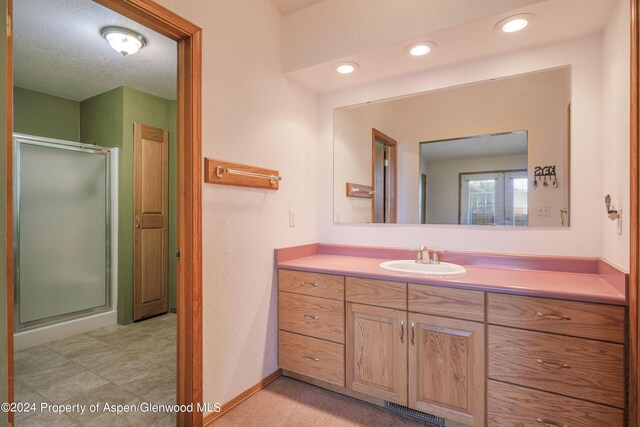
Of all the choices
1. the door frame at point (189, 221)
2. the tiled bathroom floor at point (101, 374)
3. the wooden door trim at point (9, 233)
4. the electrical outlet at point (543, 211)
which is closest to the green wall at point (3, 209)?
the wooden door trim at point (9, 233)

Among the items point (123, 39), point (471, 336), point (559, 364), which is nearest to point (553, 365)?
point (559, 364)

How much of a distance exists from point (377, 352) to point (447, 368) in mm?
376

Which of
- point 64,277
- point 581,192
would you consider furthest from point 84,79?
point 581,192

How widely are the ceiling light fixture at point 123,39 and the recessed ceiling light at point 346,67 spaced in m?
1.51

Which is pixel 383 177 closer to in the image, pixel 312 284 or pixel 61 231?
pixel 312 284

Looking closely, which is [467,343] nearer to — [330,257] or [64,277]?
[330,257]

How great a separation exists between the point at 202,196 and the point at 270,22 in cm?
135

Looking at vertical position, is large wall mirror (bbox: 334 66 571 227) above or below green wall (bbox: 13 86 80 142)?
below

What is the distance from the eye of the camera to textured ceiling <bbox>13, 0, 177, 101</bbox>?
2111 millimetres

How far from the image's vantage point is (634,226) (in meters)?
1.24

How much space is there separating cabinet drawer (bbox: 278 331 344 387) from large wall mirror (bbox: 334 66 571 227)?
961mm

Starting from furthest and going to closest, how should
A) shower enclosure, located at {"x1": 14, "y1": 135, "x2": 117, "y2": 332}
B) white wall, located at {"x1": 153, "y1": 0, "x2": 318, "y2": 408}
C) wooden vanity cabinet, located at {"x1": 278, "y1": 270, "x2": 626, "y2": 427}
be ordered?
1. shower enclosure, located at {"x1": 14, "y1": 135, "x2": 117, "y2": 332}
2. white wall, located at {"x1": 153, "y1": 0, "x2": 318, "y2": 408}
3. wooden vanity cabinet, located at {"x1": 278, "y1": 270, "x2": 626, "y2": 427}

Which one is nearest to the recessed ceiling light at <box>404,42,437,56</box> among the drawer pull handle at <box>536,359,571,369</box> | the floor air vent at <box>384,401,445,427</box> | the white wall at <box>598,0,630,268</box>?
the white wall at <box>598,0,630,268</box>

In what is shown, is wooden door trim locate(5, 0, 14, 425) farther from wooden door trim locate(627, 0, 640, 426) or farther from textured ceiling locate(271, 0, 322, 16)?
wooden door trim locate(627, 0, 640, 426)
